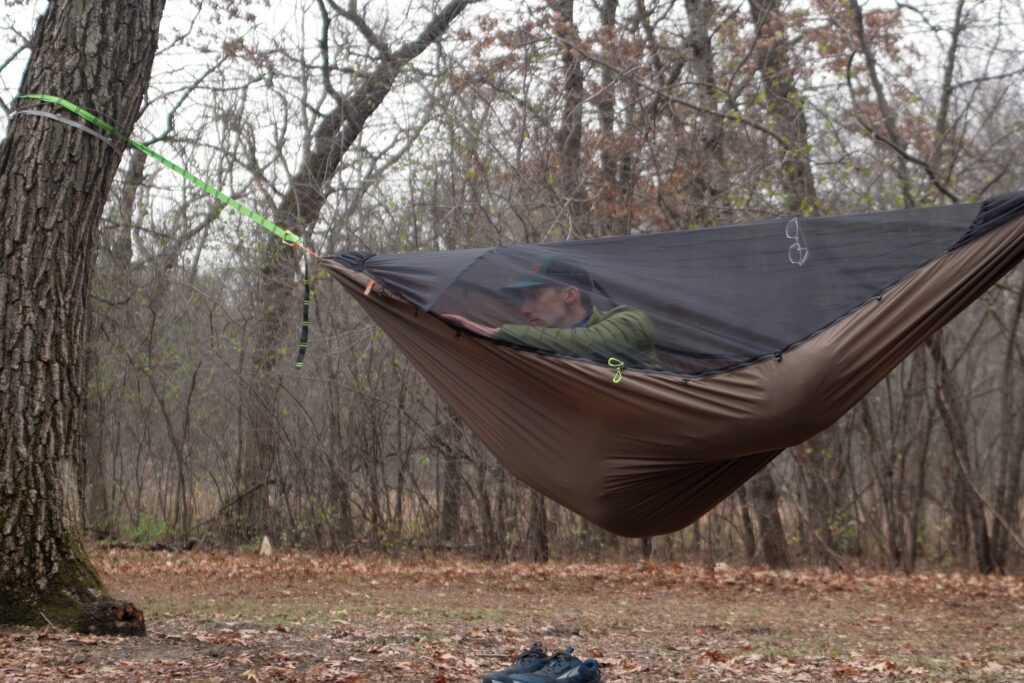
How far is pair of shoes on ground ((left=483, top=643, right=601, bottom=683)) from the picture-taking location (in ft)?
10.9

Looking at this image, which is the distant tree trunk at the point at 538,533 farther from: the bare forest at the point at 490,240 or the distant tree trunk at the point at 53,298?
the distant tree trunk at the point at 53,298

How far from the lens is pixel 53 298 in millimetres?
4246

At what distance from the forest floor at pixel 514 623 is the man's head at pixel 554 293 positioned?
4.62 feet

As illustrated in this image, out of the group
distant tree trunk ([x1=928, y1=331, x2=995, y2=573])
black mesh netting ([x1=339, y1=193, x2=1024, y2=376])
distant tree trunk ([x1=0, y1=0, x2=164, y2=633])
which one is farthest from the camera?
distant tree trunk ([x1=928, y1=331, x2=995, y2=573])

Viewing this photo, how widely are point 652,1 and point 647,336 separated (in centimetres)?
684

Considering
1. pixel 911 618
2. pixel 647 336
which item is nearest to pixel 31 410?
pixel 647 336

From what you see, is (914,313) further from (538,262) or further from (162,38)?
(162,38)

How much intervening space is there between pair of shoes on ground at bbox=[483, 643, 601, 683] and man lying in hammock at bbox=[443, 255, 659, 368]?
1036 mm

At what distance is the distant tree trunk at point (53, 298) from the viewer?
411 cm

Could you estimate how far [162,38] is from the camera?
10.0 meters

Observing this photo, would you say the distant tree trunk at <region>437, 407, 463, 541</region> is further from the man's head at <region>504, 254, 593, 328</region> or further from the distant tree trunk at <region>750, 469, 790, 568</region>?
the man's head at <region>504, 254, 593, 328</region>

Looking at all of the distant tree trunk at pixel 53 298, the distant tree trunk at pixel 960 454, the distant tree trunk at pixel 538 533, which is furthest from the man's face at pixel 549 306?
the distant tree trunk at pixel 960 454

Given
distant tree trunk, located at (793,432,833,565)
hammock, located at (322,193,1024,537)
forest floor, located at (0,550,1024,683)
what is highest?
hammock, located at (322,193,1024,537)

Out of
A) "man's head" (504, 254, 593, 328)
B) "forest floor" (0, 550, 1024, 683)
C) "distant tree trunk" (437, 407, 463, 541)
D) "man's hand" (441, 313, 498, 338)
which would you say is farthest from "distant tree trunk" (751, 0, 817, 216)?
"man's hand" (441, 313, 498, 338)
